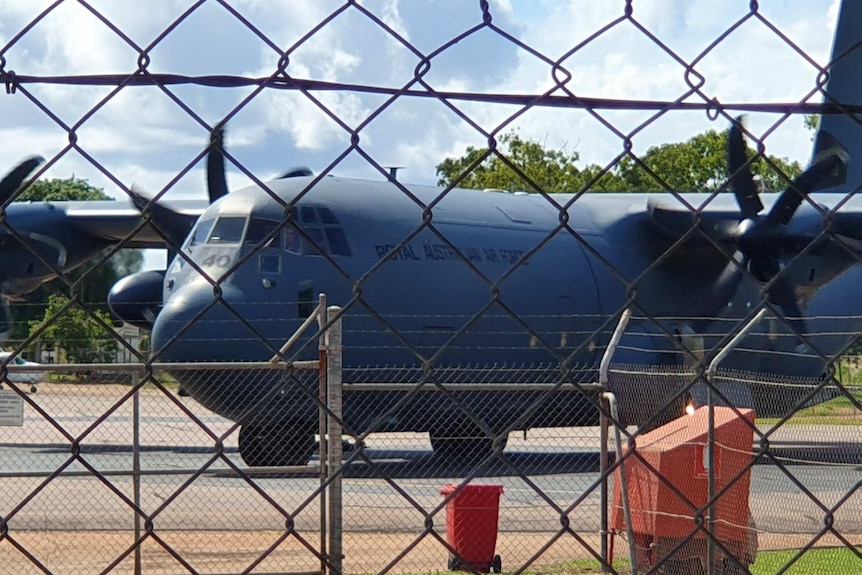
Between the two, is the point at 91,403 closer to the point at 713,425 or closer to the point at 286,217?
the point at 713,425

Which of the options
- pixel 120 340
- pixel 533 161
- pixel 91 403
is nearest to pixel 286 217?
pixel 120 340

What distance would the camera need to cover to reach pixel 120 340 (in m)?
1.81

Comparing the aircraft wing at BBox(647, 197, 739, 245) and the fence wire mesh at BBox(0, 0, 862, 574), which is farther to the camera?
the aircraft wing at BBox(647, 197, 739, 245)

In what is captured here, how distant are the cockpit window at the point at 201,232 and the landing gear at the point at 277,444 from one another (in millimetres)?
1802

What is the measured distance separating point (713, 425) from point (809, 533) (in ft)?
6.12

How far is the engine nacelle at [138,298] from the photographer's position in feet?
43.4

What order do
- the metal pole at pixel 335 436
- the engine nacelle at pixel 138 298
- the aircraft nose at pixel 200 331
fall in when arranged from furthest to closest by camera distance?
1. the engine nacelle at pixel 138 298
2. the aircraft nose at pixel 200 331
3. the metal pole at pixel 335 436

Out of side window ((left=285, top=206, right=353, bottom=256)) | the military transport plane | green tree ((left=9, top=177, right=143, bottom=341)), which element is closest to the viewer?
the military transport plane

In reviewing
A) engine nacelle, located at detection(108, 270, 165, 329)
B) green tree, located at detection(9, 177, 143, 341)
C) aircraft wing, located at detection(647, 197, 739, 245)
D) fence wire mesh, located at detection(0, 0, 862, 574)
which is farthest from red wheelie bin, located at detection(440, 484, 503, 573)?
aircraft wing, located at detection(647, 197, 739, 245)

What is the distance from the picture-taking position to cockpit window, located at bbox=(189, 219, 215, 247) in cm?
1061

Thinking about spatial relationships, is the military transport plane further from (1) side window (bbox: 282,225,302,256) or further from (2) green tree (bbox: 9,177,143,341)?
(2) green tree (bbox: 9,177,143,341)

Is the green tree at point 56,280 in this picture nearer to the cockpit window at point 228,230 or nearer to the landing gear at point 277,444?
the cockpit window at point 228,230

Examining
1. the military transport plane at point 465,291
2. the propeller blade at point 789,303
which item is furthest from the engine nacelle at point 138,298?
the propeller blade at point 789,303

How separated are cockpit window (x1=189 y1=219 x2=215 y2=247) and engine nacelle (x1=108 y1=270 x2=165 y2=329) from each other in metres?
2.52
